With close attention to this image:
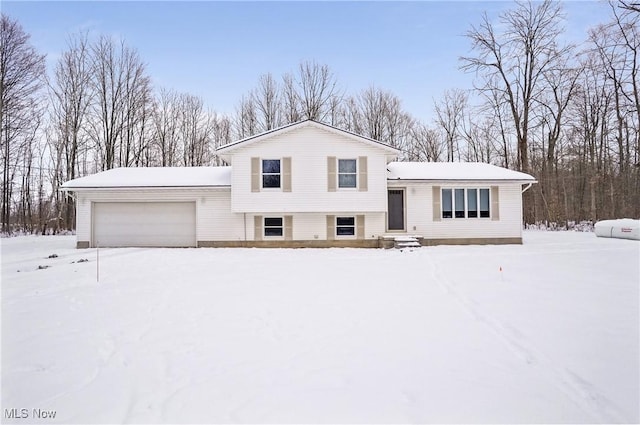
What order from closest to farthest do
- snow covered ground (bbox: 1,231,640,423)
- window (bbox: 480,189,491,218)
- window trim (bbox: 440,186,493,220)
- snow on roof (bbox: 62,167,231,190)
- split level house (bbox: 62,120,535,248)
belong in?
snow covered ground (bbox: 1,231,640,423) < split level house (bbox: 62,120,535,248) < snow on roof (bbox: 62,167,231,190) < window trim (bbox: 440,186,493,220) < window (bbox: 480,189,491,218)

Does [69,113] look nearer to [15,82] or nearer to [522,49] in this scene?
[15,82]

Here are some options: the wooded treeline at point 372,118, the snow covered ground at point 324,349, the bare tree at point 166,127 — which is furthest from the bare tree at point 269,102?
the snow covered ground at point 324,349

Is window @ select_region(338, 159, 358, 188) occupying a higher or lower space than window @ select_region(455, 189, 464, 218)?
higher

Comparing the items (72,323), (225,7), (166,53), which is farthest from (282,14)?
(72,323)

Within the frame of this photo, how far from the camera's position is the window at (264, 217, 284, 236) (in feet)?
54.0

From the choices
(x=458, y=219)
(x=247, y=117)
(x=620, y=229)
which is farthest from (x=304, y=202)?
(x=247, y=117)

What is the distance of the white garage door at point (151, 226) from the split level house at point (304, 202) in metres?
0.05

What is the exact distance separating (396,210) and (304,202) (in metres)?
4.61

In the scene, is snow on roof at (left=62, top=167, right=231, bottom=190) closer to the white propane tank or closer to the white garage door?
the white garage door

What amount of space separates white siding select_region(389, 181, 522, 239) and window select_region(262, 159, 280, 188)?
5.20 meters

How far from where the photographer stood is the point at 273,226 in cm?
1647

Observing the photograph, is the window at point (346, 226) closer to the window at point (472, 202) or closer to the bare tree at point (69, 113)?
the window at point (472, 202)

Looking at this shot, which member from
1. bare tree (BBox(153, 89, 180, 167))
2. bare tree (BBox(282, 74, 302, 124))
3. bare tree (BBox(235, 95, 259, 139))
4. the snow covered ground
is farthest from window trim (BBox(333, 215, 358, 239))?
bare tree (BBox(153, 89, 180, 167))

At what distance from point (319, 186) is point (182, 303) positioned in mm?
10062
